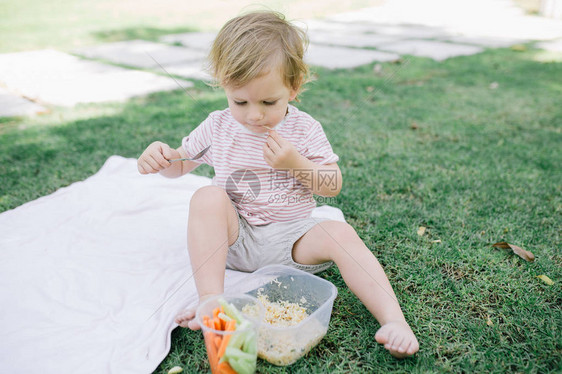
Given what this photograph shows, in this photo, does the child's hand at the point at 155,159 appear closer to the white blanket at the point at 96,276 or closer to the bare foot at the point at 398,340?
the white blanket at the point at 96,276

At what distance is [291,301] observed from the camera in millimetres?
1346

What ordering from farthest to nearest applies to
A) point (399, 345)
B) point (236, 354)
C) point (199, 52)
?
point (199, 52) → point (399, 345) → point (236, 354)

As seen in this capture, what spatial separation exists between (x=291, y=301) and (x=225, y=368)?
372 millimetres

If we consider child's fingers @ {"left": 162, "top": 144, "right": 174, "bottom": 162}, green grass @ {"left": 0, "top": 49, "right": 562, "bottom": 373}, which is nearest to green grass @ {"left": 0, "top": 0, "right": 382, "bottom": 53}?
green grass @ {"left": 0, "top": 49, "right": 562, "bottom": 373}

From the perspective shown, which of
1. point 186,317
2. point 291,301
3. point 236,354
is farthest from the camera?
point 291,301

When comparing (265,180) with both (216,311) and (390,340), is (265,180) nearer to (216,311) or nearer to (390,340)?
(216,311)

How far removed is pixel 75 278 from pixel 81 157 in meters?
1.10

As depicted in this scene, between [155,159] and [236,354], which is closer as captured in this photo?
[236,354]

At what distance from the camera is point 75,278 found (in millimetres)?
1477

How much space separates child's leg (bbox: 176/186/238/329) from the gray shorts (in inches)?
4.0

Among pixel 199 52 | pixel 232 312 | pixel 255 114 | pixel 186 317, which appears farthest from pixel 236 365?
pixel 199 52

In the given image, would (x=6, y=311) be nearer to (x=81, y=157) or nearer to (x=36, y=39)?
(x=81, y=157)

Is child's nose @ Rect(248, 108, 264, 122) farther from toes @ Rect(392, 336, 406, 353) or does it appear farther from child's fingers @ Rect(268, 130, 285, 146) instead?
toes @ Rect(392, 336, 406, 353)

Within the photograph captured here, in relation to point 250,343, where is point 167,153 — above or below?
above
